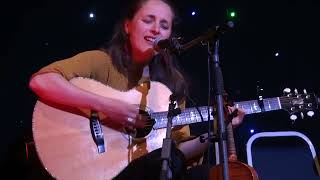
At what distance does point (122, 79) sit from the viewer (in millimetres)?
2598

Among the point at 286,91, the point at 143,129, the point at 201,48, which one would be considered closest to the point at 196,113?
the point at 143,129

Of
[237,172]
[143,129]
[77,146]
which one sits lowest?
[237,172]

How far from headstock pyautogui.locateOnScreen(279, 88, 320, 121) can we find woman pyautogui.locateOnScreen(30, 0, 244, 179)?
31cm

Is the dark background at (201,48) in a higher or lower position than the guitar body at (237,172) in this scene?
higher

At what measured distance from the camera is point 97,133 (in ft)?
Result: 7.40

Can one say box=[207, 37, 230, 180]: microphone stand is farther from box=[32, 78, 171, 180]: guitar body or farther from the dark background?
the dark background

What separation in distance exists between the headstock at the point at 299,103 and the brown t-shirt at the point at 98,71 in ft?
2.09

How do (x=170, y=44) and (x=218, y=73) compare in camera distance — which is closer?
(x=218, y=73)

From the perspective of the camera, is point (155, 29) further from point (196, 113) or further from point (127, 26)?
point (196, 113)

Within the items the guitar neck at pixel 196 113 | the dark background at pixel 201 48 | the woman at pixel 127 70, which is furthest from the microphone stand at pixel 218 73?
the dark background at pixel 201 48

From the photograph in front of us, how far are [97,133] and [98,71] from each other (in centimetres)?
47

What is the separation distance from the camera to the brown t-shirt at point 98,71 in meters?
2.41

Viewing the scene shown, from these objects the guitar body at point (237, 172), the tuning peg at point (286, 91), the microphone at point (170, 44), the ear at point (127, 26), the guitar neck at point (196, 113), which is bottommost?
the guitar body at point (237, 172)

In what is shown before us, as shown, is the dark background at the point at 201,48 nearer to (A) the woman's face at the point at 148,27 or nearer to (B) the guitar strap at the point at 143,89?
(A) the woman's face at the point at 148,27
